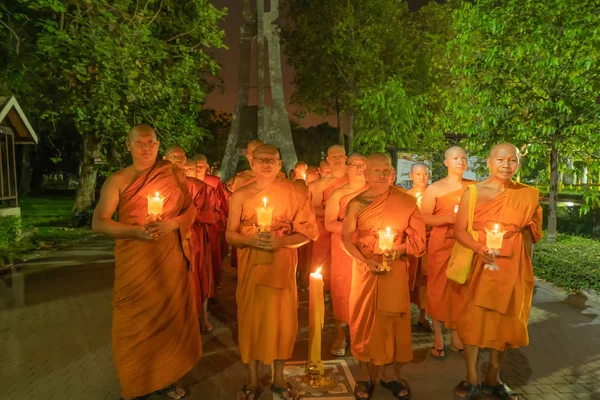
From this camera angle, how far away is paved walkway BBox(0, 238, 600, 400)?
15.1 feet

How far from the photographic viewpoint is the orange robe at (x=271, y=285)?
4.12 meters

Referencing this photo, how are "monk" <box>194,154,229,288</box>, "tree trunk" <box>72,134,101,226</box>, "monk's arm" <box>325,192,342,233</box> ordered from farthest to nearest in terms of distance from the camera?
"tree trunk" <box>72,134,101,226</box>
"monk" <box>194,154,229,288</box>
"monk's arm" <box>325,192,342,233</box>

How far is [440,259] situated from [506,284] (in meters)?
1.36

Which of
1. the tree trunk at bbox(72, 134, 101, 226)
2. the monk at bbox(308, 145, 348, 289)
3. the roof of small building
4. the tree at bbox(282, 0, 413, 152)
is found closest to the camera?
the monk at bbox(308, 145, 348, 289)

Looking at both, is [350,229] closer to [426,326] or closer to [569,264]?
[426,326]

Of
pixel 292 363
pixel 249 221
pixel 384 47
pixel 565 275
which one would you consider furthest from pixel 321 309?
pixel 384 47

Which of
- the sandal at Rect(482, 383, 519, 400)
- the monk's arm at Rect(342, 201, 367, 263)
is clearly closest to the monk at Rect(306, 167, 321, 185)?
the monk's arm at Rect(342, 201, 367, 263)

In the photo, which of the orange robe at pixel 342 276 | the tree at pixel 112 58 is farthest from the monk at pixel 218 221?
the tree at pixel 112 58

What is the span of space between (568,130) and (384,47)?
17.5 m

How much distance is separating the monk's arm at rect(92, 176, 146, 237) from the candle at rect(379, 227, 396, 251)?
75.7 inches

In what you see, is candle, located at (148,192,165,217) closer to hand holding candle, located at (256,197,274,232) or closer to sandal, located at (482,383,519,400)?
hand holding candle, located at (256,197,274,232)

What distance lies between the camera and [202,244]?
6.23 metres

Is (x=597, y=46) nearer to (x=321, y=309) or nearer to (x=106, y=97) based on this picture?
(x=321, y=309)

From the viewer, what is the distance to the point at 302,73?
93.6ft
